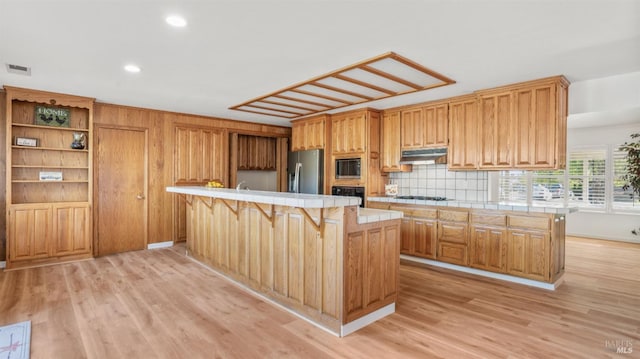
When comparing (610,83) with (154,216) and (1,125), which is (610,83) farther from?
(1,125)

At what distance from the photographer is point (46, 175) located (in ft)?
15.2

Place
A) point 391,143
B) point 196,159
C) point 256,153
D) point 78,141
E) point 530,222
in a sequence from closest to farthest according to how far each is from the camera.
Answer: point 530,222
point 78,141
point 391,143
point 196,159
point 256,153

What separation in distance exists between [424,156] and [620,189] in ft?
15.6

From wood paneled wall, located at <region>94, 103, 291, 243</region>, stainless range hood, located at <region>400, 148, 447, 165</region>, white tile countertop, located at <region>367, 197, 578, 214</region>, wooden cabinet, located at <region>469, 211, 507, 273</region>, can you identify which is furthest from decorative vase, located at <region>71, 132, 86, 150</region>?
wooden cabinet, located at <region>469, 211, 507, 273</region>

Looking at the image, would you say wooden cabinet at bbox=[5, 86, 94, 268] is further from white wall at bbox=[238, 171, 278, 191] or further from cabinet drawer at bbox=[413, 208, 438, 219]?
cabinet drawer at bbox=[413, 208, 438, 219]

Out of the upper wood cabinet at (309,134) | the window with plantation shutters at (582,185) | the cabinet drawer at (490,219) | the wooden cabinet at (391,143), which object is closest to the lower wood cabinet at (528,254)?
the cabinet drawer at (490,219)

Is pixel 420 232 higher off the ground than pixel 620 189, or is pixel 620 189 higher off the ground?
pixel 620 189

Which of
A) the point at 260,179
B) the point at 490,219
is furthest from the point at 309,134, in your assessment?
the point at 490,219

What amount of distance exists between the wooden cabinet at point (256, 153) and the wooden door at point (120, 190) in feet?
6.56

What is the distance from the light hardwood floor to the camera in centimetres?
233

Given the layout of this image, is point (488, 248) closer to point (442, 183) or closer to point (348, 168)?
point (442, 183)

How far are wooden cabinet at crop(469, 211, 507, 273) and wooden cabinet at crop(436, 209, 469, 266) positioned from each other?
0.07 m

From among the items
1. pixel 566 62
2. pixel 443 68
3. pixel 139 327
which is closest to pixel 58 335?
pixel 139 327

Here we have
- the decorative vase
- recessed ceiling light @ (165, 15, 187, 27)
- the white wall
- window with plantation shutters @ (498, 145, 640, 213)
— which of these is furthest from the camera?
the white wall
